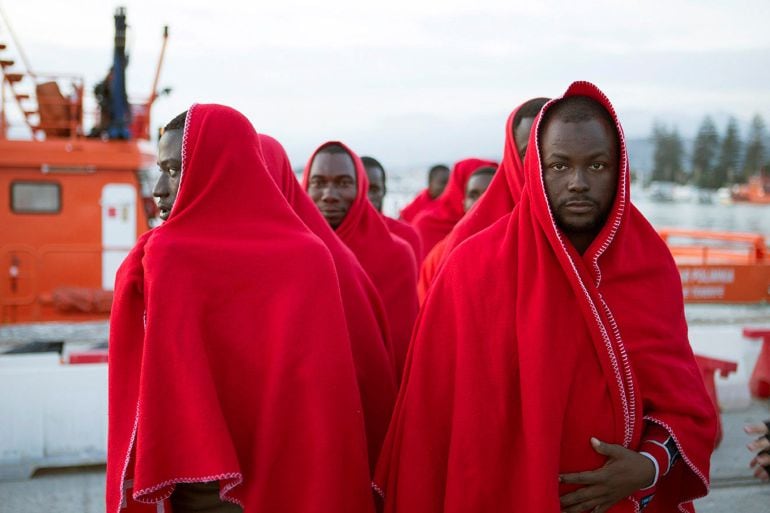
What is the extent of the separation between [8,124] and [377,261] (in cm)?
854

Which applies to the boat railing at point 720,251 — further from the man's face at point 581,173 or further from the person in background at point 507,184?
the man's face at point 581,173

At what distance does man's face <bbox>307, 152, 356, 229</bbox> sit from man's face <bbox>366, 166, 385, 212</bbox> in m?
2.10

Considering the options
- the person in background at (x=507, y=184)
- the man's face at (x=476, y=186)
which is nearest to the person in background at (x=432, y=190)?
the man's face at (x=476, y=186)

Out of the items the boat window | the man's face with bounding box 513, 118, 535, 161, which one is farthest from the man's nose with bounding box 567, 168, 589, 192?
the boat window

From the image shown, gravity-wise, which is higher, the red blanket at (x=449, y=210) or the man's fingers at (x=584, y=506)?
the red blanket at (x=449, y=210)

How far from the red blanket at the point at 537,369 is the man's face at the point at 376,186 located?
4409 mm

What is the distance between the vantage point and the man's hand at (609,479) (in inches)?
86.1

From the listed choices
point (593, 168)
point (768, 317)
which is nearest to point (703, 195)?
point (768, 317)

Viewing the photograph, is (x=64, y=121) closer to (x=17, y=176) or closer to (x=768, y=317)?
(x=17, y=176)

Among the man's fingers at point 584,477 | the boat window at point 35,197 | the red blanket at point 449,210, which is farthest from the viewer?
the boat window at point 35,197

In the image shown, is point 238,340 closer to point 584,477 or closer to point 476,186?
point 584,477

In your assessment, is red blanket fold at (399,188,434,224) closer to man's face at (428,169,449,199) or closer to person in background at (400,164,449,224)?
person in background at (400,164,449,224)

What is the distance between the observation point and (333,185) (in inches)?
179

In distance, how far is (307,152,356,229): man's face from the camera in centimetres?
450
